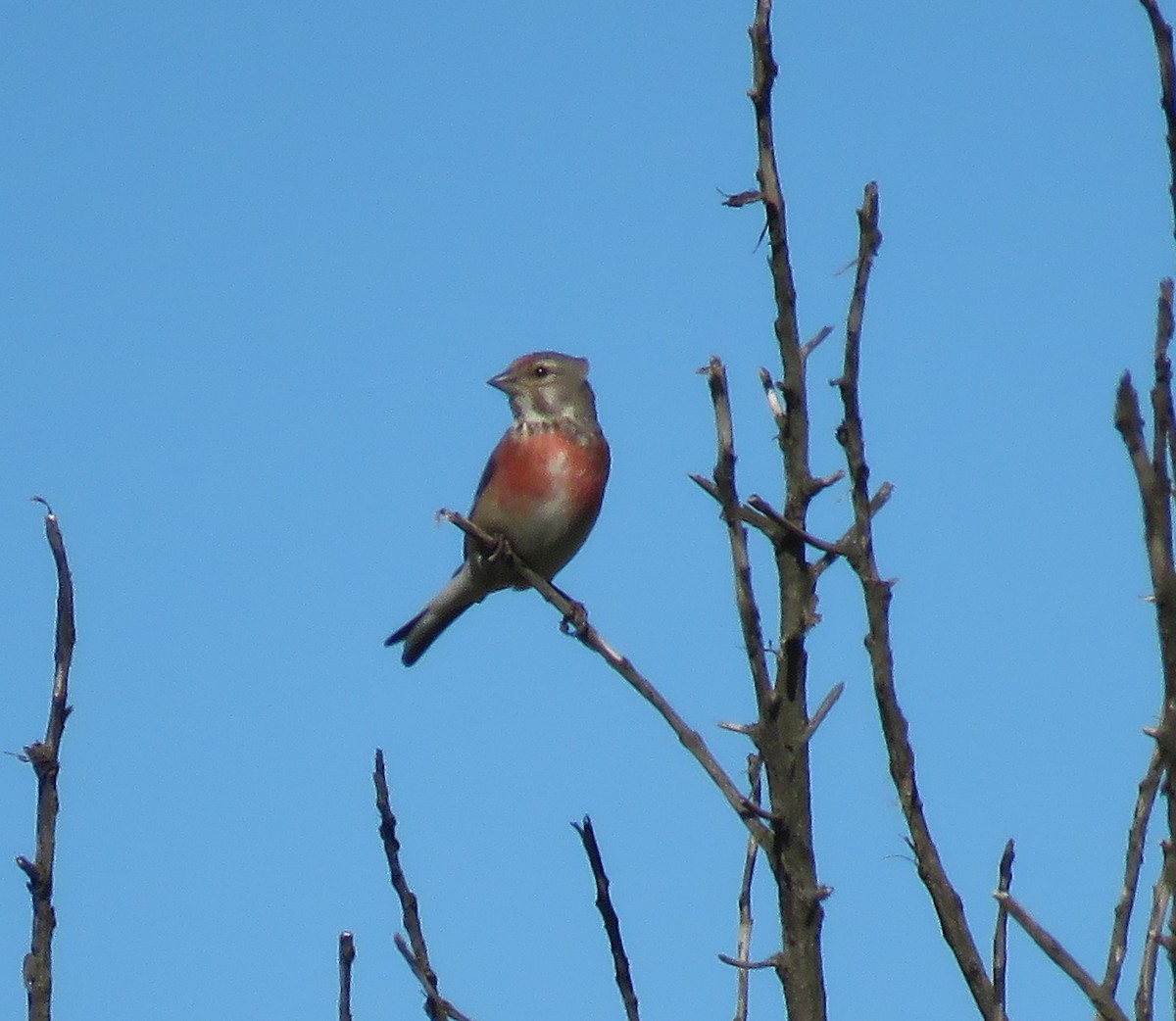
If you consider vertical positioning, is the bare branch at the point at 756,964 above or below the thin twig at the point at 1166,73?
A: below

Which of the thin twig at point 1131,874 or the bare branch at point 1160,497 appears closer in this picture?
the bare branch at point 1160,497

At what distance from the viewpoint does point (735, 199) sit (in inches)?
103

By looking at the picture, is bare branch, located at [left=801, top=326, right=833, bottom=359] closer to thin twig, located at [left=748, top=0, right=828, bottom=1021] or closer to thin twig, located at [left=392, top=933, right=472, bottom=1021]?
thin twig, located at [left=748, top=0, right=828, bottom=1021]

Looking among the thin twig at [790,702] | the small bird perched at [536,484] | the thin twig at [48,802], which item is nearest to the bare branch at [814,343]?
the thin twig at [790,702]

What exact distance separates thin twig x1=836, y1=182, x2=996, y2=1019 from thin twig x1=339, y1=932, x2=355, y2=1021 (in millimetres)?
1048

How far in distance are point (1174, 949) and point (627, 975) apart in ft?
3.68

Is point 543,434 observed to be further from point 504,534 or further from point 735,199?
point 735,199

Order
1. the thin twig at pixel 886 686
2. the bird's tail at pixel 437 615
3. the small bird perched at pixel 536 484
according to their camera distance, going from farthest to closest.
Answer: the bird's tail at pixel 437 615 < the small bird perched at pixel 536 484 < the thin twig at pixel 886 686

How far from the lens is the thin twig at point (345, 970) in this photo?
2908mm

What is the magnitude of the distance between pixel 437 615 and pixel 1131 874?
18.4 ft

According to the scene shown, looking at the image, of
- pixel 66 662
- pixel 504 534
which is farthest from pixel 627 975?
pixel 504 534

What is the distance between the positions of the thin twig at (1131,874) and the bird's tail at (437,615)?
5288mm

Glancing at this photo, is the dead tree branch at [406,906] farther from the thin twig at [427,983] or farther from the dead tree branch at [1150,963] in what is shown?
the dead tree branch at [1150,963]

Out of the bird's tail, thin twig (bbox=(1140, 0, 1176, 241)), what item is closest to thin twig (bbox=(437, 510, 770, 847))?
thin twig (bbox=(1140, 0, 1176, 241))
